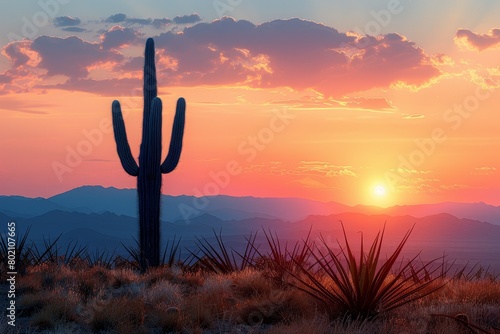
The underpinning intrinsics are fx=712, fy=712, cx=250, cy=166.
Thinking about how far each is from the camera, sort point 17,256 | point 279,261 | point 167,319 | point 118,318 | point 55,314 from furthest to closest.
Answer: point 17,256 → point 279,261 → point 55,314 → point 118,318 → point 167,319

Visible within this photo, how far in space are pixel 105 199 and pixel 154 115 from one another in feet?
584

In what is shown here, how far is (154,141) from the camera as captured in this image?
17141mm

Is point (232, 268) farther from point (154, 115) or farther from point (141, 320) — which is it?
point (141, 320)

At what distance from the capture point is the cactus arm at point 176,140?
17.3m

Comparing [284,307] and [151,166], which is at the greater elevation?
[151,166]

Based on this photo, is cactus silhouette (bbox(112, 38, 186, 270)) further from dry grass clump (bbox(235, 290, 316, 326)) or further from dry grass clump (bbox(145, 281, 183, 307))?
dry grass clump (bbox(235, 290, 316, 326))

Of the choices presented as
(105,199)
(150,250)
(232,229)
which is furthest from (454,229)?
(150,250)

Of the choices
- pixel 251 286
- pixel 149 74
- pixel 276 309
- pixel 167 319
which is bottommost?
pixel 167 319

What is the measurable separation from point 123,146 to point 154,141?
93cm

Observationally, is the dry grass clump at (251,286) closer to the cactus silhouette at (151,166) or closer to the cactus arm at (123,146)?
the cactus silhouette at (151,166)

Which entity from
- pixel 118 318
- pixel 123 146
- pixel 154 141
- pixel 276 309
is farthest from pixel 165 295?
pixel 123 146

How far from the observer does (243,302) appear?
→ 10.6 m

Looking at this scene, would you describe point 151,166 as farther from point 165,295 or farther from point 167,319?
point 167,319

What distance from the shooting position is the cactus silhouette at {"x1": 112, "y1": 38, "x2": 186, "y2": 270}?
56.3 ft
